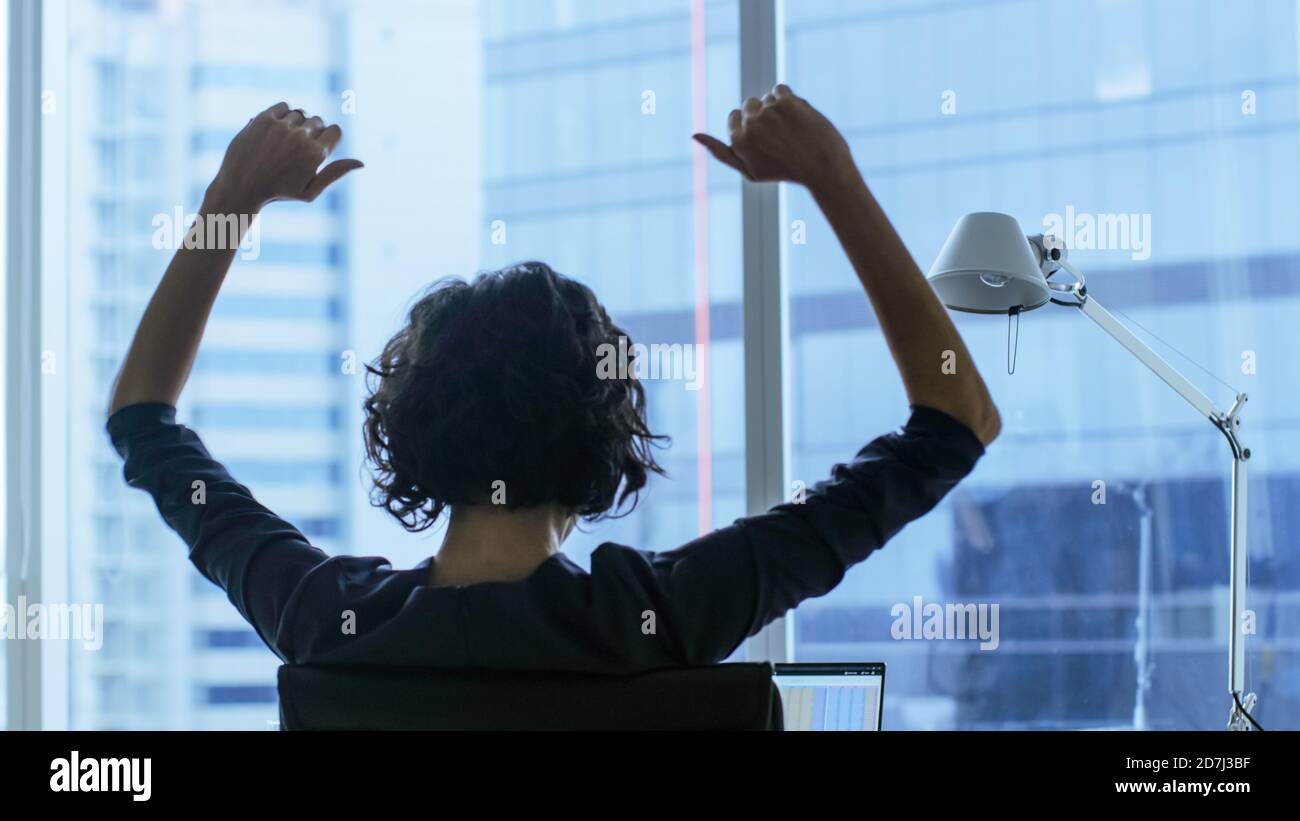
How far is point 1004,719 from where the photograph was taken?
212 centimetres

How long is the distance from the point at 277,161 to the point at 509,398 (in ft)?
1.15

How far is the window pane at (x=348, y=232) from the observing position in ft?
7.37

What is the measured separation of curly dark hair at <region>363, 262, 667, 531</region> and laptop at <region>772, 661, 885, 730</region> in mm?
888

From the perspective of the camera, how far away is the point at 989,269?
169 cm

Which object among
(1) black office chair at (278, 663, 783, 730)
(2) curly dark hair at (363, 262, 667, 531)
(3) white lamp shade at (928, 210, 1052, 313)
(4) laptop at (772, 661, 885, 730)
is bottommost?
(4) laptop at (772, 661, 885, 730)

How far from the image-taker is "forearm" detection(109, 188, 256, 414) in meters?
1.10

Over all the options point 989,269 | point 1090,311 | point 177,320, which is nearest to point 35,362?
point 177,320

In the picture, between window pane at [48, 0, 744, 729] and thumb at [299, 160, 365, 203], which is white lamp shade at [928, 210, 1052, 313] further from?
thumb at [299, 160, 365, 203]

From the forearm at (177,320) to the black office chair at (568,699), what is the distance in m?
0.40

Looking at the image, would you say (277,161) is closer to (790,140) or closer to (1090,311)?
(790,140)

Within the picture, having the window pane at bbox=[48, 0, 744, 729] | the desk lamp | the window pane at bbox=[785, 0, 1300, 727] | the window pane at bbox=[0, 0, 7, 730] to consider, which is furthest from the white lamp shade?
the window pane at bbox=[0, 0, 7, 730]

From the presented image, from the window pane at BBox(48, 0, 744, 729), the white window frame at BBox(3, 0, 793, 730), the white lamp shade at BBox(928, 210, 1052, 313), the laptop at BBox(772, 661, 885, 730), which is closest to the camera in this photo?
the white lamp shade at BBox(928, 210, 1052, 313)
